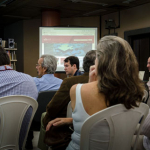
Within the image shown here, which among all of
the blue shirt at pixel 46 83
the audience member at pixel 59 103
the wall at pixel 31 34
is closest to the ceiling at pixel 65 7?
the wall at pixel 31 34

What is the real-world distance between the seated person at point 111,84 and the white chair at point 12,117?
0.58 m

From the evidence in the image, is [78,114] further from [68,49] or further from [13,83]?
[68,49]

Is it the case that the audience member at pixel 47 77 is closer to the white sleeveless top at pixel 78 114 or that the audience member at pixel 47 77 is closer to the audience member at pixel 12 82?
the audience member at pixel 12 82

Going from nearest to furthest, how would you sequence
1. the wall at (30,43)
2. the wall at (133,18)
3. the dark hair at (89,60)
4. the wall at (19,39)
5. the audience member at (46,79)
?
the dark hair at (89,60)
the audience member at (46,79)
the wall at (133,18)
the wall at (30,43)
the wall at (19,39)

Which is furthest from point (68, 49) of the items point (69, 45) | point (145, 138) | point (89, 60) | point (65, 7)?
point (145, 138)

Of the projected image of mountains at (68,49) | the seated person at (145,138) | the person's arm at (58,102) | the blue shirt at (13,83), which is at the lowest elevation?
the seated person at (145,138)

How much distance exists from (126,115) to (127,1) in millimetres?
5089

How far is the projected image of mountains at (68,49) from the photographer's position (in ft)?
20.9

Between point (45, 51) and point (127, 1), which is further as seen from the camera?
point (45, 51)

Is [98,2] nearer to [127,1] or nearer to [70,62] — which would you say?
[127,1]

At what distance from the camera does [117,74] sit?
1292mm

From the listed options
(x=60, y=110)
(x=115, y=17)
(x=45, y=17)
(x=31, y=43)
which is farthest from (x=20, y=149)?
(x=31, y=43)

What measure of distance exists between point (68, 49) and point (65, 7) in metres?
1.09

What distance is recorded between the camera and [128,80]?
1313mm
